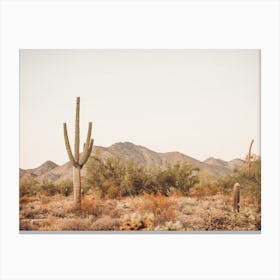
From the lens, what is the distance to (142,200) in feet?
14.5

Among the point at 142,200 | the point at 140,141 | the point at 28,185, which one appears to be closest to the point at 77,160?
the point at 28,185

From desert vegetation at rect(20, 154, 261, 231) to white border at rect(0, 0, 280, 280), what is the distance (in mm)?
112

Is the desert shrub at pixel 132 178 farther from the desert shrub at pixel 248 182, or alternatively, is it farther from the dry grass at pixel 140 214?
the desert shrub at pixel 248 182

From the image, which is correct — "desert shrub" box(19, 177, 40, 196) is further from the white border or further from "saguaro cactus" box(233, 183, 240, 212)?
"saguaro cactus" box(233, 183, 240, 212)

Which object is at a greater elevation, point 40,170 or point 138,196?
point 40,170

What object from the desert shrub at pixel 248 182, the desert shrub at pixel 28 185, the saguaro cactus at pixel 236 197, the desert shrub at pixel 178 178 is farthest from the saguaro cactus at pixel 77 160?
the saguaro cactus at pixel 236 197

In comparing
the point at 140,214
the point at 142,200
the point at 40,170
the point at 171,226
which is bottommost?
the point at 171,226

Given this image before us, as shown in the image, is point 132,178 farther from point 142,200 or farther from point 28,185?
point 28,185
